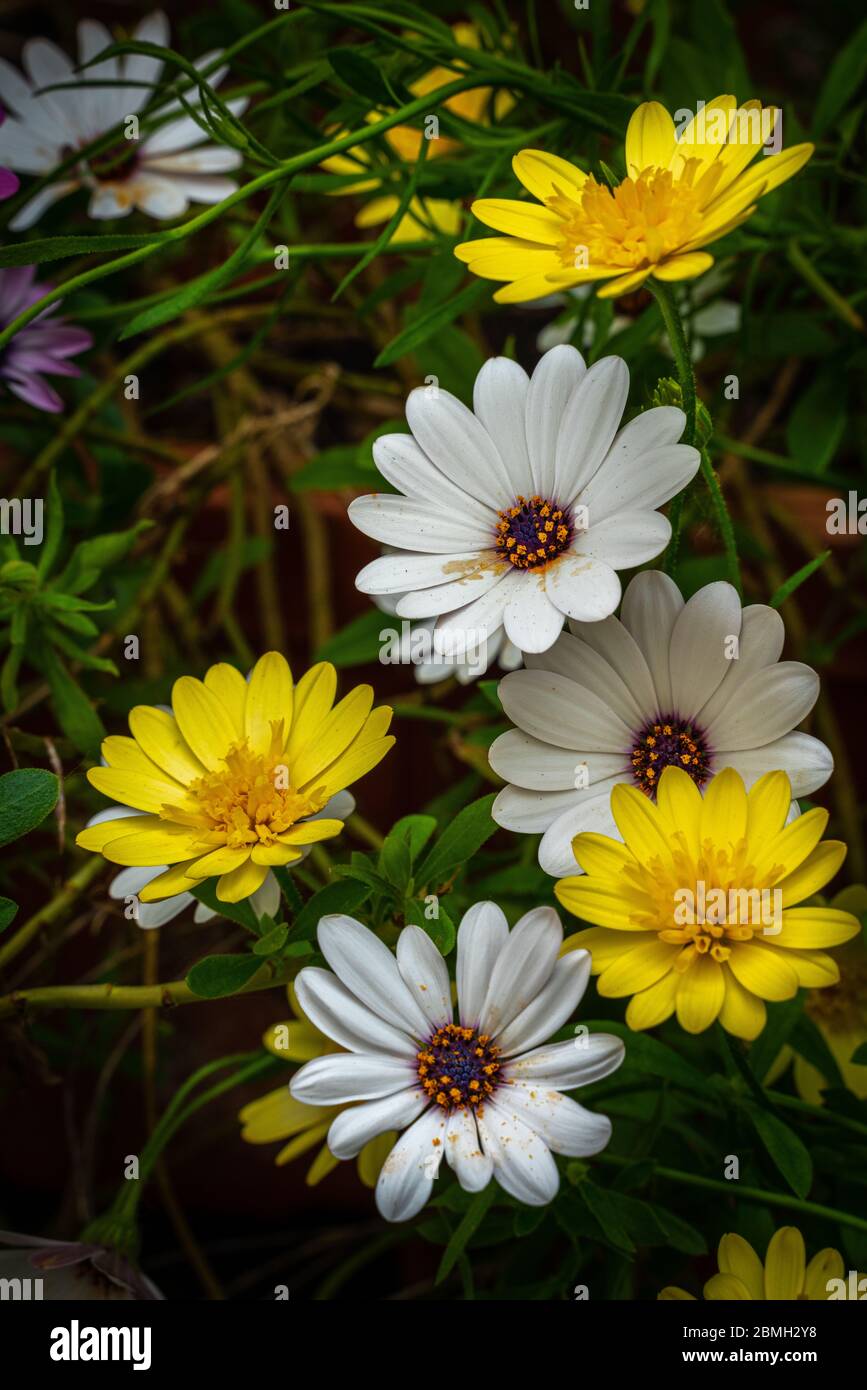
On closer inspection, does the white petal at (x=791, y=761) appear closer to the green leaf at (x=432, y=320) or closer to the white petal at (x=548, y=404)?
the white petal at (x=548, y=404)

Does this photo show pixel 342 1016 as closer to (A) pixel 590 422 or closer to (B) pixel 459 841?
(B) pixel 459 841

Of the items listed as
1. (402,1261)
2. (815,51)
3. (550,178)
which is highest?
(815,51)


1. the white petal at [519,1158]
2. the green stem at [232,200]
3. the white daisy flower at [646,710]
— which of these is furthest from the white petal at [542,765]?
the green stem at [232,200]

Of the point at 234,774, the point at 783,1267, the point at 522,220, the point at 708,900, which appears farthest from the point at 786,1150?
the point at 522,220
